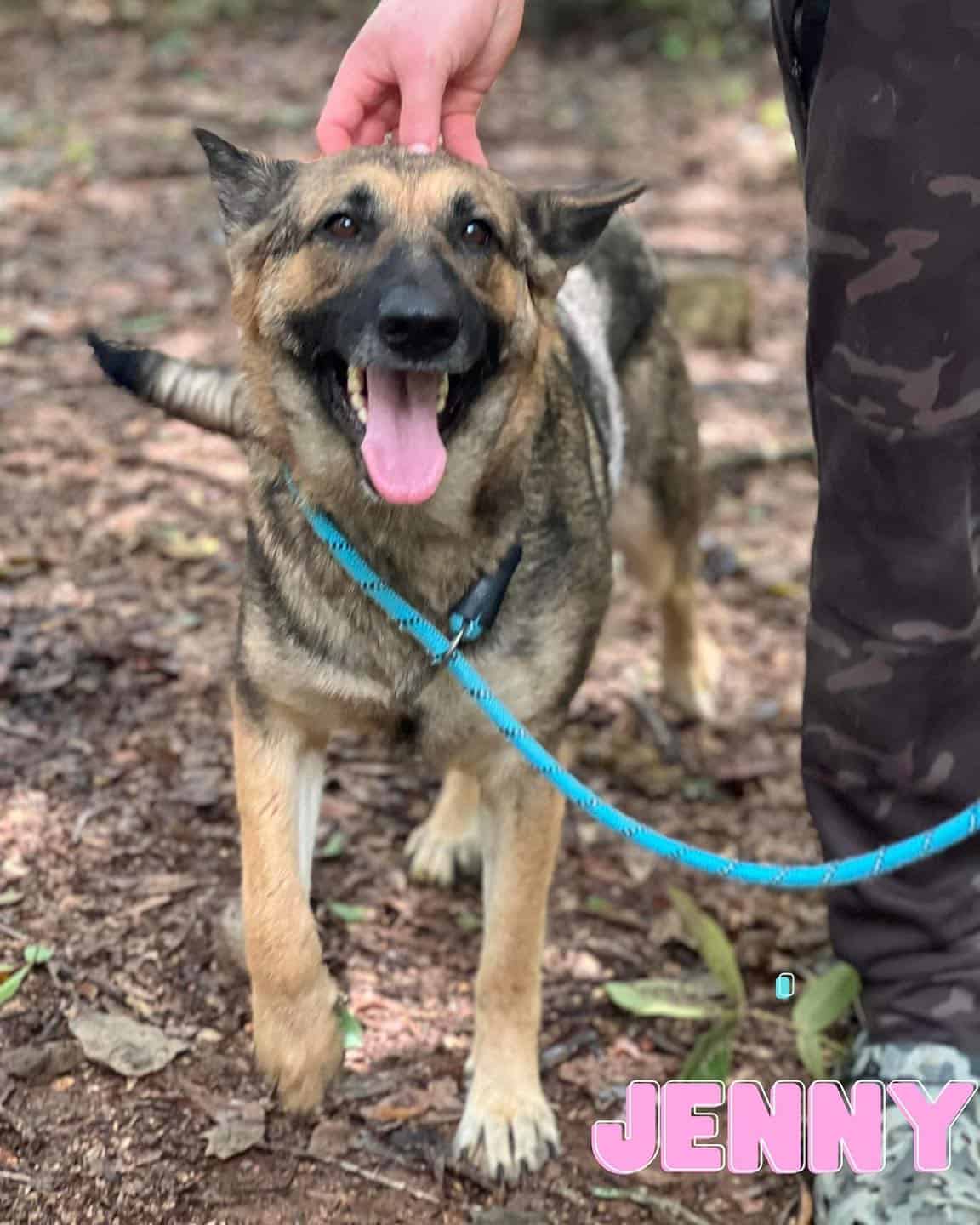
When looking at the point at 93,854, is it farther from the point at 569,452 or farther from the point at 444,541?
the point at 569,452

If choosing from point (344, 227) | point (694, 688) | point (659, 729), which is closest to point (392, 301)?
point (344, 227)

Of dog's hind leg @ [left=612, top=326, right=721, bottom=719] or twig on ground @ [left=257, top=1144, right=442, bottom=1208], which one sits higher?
dog's hind leg @ [left=612, top=326, right=721, bottom=719]

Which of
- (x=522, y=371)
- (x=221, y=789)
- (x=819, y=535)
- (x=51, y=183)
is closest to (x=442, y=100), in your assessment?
(x=522, y=371)

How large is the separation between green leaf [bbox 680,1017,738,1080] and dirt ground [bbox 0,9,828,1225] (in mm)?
61

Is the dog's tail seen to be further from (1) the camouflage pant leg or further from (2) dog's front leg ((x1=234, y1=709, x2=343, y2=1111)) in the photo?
(1) the camouflage pant leg

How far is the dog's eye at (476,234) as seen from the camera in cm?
297

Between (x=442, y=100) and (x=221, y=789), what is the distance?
1.83 meters

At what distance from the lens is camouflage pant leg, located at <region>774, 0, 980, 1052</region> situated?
242cm

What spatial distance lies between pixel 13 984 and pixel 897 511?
6.70ft

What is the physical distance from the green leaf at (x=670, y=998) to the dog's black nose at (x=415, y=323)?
1.63 metres

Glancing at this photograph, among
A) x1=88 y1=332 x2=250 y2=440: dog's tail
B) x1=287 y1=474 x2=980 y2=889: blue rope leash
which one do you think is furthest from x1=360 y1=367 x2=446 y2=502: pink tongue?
x1=88 y1=332 x2=250 y2=440: dog's tail

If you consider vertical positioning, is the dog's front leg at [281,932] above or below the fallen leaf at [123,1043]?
above

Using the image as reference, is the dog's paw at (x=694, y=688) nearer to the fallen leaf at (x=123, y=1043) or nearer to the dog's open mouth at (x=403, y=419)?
the dog's open mouth at (x=403, y=419)

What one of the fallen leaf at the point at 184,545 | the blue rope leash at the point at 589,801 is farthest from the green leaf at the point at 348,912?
the fallen leaf at the point at 184,545
